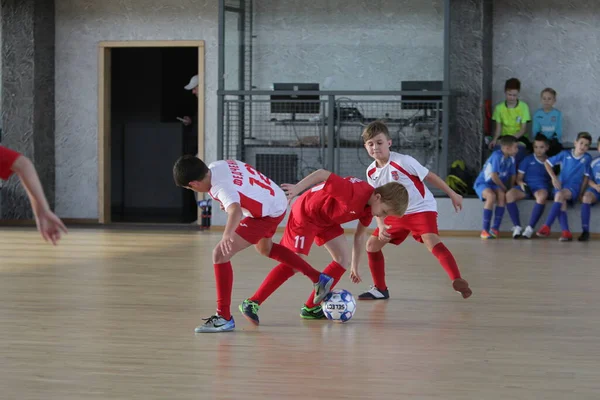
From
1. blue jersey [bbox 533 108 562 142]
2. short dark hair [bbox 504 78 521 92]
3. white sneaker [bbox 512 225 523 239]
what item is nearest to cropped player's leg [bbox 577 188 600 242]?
white sneaker [bbox 512 225 523 239]

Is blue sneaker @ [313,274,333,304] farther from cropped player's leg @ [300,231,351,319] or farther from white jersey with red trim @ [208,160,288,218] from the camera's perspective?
white jersey with red trim @ [208,160,288,218]

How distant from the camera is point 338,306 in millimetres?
4609

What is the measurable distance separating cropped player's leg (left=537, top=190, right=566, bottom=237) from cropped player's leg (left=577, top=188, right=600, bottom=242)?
212 millimetres

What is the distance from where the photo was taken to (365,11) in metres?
10.4

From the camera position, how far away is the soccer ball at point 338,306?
15.1 ft

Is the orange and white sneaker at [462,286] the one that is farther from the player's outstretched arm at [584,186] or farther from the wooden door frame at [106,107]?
the wooden door frame at [106,107]

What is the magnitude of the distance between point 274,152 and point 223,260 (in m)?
6.08

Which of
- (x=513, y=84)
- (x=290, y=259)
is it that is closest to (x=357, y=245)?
(x=290, y=259)

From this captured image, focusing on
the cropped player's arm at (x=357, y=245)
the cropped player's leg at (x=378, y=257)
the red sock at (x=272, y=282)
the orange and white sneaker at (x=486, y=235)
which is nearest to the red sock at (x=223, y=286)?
the red sock at (x=272, y=282)

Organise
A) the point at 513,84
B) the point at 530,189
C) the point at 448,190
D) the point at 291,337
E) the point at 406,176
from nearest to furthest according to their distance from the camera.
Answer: the point at 291,337 < the point at 448,190 < the point at 406,176 < the point at 530,189 < the point at 513,84

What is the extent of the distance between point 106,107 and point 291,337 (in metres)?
7.74

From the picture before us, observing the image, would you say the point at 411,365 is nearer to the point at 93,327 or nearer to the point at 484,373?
the point at 484,373

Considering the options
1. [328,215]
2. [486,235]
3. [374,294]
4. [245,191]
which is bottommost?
[486,235]

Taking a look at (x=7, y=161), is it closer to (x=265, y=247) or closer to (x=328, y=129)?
(x=265, y=247)
